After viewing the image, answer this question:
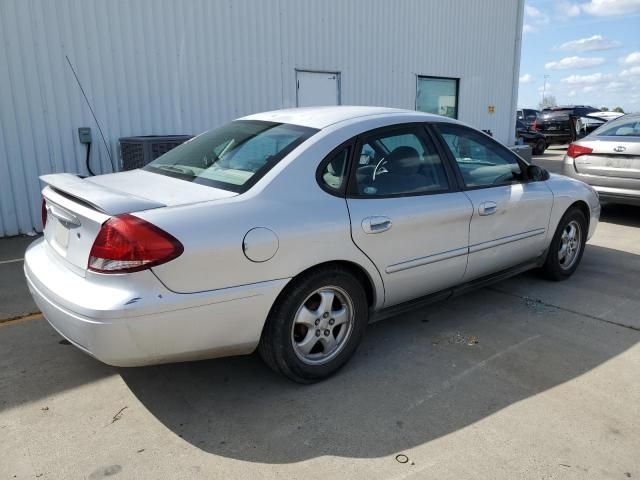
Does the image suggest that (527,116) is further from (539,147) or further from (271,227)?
(271,227)

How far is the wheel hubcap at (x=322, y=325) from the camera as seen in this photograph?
2.99m

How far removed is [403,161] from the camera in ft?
11.5

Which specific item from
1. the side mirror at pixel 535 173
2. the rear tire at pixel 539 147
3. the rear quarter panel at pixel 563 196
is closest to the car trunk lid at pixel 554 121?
the rear tire at pixel 539 147

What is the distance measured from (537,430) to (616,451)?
1.16ft

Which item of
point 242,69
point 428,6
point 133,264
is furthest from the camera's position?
point 428,6

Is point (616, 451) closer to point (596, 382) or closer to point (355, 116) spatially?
point (596, 382)

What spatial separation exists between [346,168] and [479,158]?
1403 mm

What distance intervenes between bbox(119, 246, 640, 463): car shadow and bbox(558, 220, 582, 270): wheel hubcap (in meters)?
0.73

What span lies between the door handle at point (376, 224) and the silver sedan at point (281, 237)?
0.04 feet

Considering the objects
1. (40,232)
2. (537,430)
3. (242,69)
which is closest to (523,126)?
(242,69)

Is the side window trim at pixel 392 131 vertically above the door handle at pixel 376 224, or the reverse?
the side window trim at pixel 392 131

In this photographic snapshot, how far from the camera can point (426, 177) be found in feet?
11.7

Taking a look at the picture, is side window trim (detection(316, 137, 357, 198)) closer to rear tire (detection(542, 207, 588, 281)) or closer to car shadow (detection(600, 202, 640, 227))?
rear tire (detection(542, 207, 588, 281))

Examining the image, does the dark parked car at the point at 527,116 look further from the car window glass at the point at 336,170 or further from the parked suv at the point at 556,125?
the car window glass at the point at 336,170
